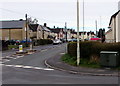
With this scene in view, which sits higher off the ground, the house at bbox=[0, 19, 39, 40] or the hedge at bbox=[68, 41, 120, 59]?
the house at bbox=[0, 19, 39, 40]

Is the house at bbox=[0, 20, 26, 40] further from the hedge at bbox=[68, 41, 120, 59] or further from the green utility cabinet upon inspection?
the green utility cabinet

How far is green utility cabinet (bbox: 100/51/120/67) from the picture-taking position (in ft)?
41.7

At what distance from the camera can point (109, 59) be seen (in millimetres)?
12867

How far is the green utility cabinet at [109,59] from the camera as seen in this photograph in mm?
12711

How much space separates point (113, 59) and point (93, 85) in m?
4.95

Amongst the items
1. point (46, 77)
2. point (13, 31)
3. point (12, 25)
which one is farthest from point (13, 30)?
point (46, 77)

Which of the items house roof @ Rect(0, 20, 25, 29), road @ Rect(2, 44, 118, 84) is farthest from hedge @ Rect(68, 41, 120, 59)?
house roof @ Rect(0, 20, 25, 29)

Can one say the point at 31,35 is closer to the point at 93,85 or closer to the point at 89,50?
the point at 89,50

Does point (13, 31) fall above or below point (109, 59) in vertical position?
above

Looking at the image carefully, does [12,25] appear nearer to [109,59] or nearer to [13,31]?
[13,31]

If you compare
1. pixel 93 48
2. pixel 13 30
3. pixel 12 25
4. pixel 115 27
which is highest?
pixel 12 25

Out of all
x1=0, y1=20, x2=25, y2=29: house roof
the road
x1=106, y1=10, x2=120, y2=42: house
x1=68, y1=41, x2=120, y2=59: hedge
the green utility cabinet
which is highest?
x1=0, y1=20, x2=25, y2=29: house roof

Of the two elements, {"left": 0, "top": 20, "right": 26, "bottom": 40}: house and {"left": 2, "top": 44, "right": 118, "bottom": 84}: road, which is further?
{"left": 0, "top": 20, "right": 26, "bottom": 40}: house

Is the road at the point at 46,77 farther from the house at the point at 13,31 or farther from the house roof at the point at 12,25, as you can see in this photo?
the house roof at the point at 12,25
